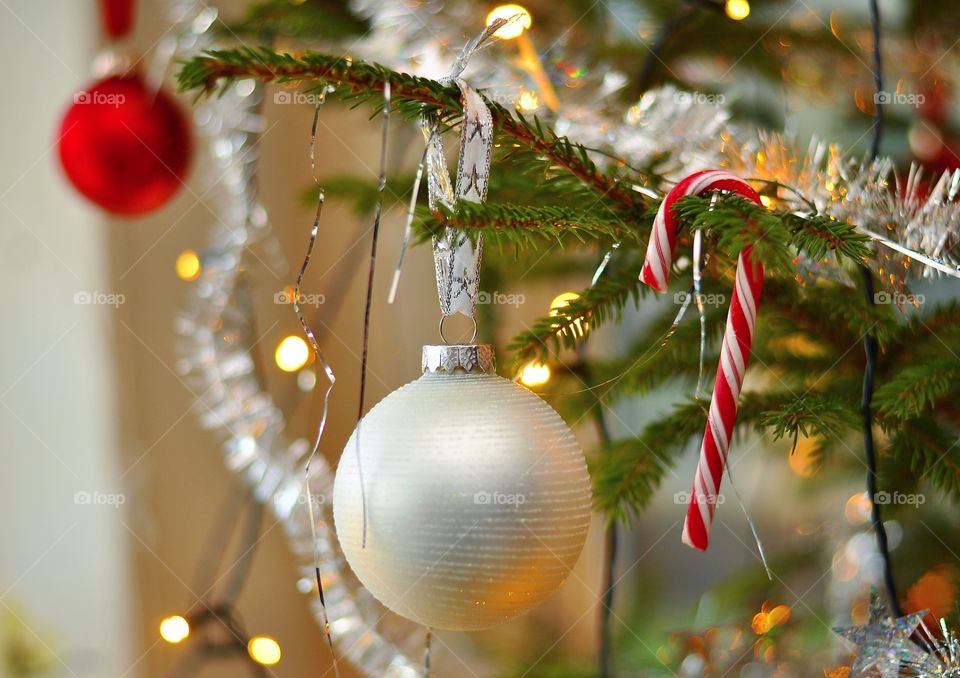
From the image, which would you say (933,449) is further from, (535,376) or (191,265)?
(191,265)

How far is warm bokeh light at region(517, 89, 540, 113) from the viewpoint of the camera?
0.75 metres

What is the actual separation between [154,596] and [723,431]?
0.88 metres

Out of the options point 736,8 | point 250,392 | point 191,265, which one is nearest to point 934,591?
point 736,8

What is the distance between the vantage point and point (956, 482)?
22.2 inches

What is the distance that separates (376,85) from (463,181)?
73mm

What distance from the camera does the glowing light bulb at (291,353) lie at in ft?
3.32

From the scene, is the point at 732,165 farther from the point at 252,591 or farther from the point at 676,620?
the point at 252,591

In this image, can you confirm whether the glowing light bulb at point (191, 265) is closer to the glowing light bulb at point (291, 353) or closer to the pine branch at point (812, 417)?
the glowing light bulb at point (291, 353)

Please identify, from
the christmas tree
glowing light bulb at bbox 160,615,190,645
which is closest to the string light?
the christmas tree

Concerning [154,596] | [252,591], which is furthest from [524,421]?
[252,591]

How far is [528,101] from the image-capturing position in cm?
76

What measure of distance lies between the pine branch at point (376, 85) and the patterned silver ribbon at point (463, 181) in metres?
0.01

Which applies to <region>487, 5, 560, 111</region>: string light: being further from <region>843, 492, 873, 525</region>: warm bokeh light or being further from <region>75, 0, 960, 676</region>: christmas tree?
<region>843, 492, 873, 525</region>: warm bokeh light

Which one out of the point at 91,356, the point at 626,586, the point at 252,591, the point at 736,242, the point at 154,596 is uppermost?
the point at 736,242
